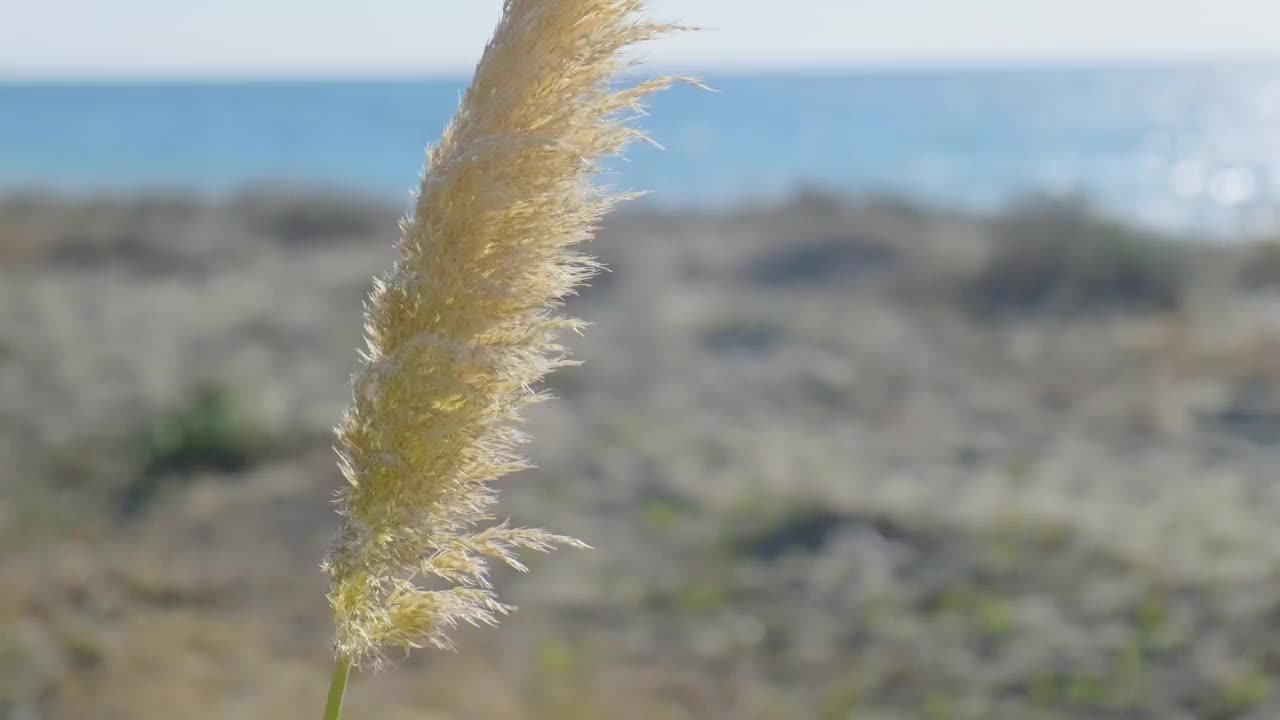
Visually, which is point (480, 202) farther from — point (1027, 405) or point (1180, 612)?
point (1027, 405)

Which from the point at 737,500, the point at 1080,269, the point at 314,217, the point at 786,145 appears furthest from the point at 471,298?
the point at 786,145

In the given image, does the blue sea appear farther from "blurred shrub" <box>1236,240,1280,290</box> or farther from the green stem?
the green stem

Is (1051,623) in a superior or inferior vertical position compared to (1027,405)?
inferior

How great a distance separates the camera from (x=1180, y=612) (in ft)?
24.0

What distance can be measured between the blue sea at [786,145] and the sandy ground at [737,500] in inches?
300

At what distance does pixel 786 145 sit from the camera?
76312mm

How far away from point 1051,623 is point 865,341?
26.5ft

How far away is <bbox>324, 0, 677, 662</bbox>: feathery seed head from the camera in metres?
1.64

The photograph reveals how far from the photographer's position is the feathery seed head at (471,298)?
1645 millimetres

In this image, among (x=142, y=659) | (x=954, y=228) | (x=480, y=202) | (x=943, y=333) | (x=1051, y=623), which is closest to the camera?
(x=480, y=202)

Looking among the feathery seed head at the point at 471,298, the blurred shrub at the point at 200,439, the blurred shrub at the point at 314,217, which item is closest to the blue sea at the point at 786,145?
the blurred shrub at the point at 314,217

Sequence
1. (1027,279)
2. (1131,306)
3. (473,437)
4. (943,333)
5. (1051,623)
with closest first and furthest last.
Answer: (473,437) < (1051,623) < (943,333) < (1131,306) < (1027,279)

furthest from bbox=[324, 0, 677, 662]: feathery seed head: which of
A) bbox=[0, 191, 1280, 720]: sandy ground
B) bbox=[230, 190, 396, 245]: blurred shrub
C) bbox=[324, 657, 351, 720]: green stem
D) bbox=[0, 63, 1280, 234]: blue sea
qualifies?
bbox=[230, 190, 396, 245]: blurred shrub

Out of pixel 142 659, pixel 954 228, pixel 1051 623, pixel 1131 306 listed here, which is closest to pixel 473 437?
pixel 142 659
